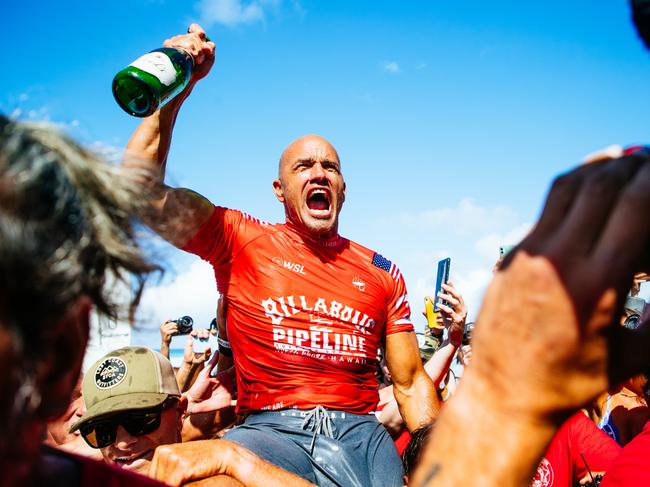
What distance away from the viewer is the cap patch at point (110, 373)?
3.05m

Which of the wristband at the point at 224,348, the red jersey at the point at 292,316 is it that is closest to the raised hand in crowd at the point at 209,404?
the wristband at the point at 224,348

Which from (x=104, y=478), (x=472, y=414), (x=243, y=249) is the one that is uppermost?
(x=243, y=249)

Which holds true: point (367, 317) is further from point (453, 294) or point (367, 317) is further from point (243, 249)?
point (453, 294)

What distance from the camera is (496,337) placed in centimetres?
77

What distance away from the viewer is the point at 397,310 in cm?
355

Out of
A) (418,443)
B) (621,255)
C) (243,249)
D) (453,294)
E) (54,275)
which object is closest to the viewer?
(621,255)

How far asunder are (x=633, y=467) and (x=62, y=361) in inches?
88.8

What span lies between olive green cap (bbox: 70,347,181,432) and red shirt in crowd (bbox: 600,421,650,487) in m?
2.24

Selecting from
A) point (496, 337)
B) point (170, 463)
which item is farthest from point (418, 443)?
point (496, 337)

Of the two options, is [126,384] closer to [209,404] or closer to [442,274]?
[209,404]

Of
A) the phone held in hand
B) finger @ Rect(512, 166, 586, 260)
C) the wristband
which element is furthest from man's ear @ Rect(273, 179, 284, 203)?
finger @ Rect(512, 166, 586, 260)

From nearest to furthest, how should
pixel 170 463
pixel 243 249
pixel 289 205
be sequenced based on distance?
pixel 170 463 → pixel 243 249 → pixel 289 205

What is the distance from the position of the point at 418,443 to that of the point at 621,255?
7.45 feet

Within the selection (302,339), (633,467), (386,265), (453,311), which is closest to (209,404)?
(302,339)
